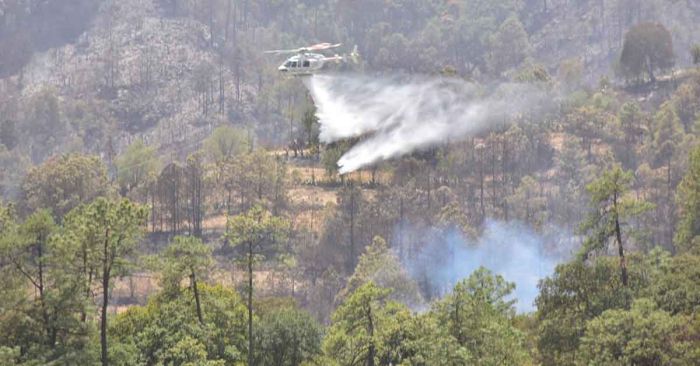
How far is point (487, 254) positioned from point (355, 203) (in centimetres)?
1262

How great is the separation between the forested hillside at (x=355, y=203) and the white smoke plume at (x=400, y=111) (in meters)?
0.49

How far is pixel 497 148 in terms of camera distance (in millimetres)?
103562

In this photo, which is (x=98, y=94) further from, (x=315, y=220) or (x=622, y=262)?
(x=622, y=262)

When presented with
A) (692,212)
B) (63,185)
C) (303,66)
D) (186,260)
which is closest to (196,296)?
(186,260)

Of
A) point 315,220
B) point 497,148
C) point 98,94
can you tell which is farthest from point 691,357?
point 98,94

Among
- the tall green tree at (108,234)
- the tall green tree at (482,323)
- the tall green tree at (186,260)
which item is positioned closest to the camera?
the tall green tree at (482,323)

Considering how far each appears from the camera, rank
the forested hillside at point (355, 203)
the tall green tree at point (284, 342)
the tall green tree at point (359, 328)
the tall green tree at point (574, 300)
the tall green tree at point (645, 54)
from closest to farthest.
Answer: the tall green tree at point (574, 300) → the forested hillside at point (355, 203) → the tall green tree at point (359, 328) → the tall green tree at point (284, 342) → the tall green tree at point (645, 54)

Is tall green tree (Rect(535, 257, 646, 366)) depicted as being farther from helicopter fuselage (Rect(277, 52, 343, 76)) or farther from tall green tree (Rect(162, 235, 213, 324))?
helicopter fuselage (Rect(277, 52, 343, 76))

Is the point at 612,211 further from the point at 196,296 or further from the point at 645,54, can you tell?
the point at 645,54

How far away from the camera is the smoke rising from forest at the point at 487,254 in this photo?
264 ft

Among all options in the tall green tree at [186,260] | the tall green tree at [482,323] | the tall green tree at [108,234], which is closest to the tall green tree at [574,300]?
the tall green tree at [482,323]

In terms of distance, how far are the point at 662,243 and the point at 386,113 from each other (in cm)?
2768

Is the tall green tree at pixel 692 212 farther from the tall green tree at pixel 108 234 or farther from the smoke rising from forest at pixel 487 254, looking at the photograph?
the tall green tree at pixel 108 234

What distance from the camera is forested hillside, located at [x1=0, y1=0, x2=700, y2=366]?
→ 4319cm
